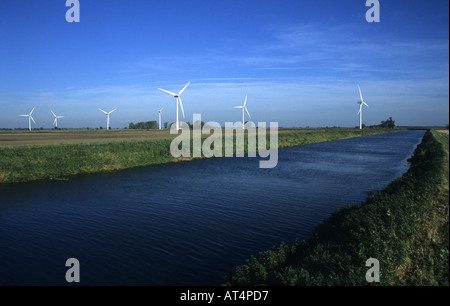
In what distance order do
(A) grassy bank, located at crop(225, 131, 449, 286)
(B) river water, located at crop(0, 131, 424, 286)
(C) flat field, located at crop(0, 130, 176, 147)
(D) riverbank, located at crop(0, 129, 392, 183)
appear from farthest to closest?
1. (C) flat field, located at crop(0, 130, 176, 147)
2. (D) riverbank, located at crop(0, 129, 392, 183)
3. (B) river water, located at crop(0, 131, 424, 286)
4. (A) grassy bank, located at crop(225, 131, 449, 286)

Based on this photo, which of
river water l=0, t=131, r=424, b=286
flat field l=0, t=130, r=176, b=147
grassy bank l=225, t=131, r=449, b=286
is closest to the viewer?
grassy bank l=225, t=131, r=449, b=286

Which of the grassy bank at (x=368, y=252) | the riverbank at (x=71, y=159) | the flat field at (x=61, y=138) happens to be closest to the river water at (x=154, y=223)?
the grassy bank at (x=368, y=252)

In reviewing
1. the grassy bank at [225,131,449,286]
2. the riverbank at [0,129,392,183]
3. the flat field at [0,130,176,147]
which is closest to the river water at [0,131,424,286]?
the grassy bank at [225,131,449,286]

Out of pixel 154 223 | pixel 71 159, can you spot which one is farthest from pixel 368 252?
pixel 71 159

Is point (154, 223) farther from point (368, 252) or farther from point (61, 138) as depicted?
point (61, 138)

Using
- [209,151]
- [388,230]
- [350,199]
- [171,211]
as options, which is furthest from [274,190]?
[209,151]

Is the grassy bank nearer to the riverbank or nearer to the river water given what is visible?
the river water

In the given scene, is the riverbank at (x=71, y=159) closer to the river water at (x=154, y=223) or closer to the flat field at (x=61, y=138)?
the river water at (x=154, y=223)
